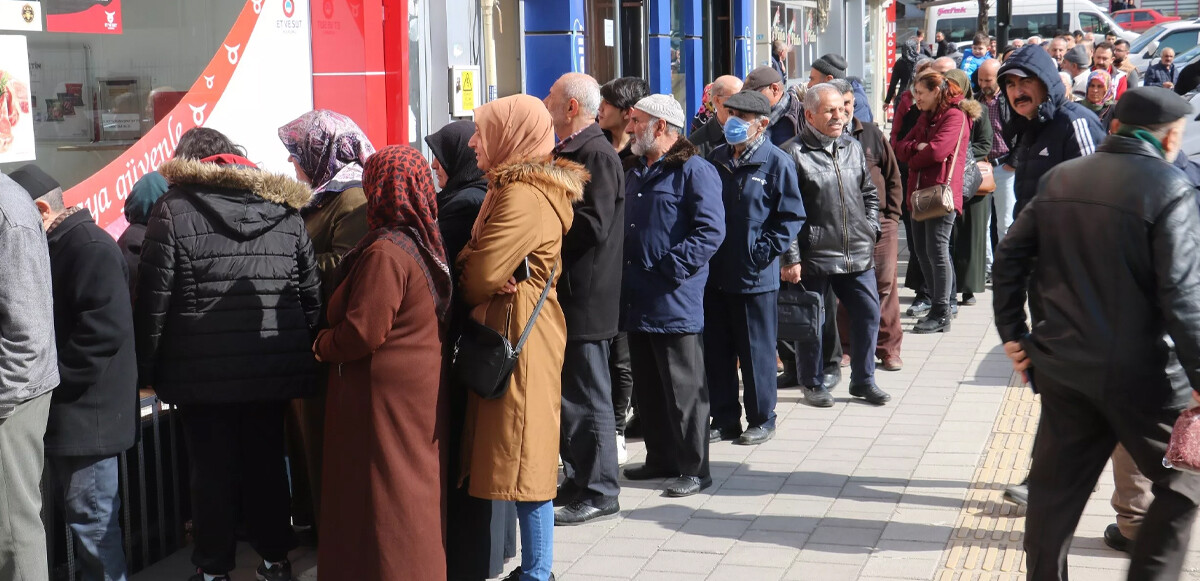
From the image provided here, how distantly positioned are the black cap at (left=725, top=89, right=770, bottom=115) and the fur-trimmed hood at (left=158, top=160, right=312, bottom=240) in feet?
8.58

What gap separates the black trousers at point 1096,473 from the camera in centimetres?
393

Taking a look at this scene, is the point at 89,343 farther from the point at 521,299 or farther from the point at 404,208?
the point at 521,299

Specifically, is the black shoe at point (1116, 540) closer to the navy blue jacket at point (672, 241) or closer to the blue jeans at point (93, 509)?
the navy blue jacket at point (672, 241)

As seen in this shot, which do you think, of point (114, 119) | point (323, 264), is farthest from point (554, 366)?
point (114, 119)

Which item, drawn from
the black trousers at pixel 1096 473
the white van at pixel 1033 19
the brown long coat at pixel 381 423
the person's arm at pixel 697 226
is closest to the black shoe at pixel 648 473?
the person's arm at pixel 697 226

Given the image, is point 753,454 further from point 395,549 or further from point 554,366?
point 395,549

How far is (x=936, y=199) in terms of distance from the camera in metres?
9.22

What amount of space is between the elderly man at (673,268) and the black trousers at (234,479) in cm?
182

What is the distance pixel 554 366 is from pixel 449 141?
902 millimetres

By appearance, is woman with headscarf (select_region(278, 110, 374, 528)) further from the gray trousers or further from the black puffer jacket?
the gray trousers

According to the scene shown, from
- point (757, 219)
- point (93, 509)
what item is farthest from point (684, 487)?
point (93, 509)

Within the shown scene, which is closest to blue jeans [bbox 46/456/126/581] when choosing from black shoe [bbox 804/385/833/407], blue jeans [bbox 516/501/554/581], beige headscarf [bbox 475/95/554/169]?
blue jeans [bbox 516/501/554/581]

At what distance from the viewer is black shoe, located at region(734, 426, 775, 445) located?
268 inches

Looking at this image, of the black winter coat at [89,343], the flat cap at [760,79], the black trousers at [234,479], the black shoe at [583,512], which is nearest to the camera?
the black winter coat at [89,343]
